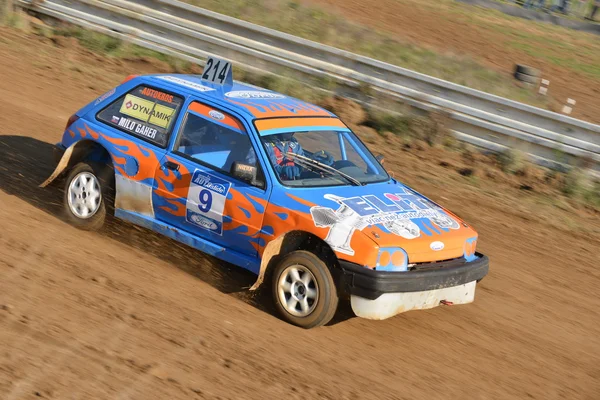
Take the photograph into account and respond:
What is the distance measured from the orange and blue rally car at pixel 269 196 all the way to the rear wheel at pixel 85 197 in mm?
11

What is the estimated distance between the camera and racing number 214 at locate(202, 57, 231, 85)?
7.30 meters

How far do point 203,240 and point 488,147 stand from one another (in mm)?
6332

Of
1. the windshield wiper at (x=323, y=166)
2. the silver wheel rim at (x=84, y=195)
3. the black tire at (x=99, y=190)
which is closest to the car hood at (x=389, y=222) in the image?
the windshield wiper at (x=323, y=166)

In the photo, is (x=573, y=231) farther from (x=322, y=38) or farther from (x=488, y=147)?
(x=322, y=38)

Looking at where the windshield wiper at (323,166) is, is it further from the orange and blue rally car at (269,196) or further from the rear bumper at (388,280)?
the rear bumper at (388,280)

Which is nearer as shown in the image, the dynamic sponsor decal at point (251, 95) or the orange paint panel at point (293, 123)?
the orange paint panel at point (293, 123)

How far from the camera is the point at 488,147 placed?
37.6 ft

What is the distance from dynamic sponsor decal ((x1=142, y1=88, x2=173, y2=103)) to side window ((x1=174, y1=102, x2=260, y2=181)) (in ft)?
0.95

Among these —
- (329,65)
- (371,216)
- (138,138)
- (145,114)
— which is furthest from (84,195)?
(329,65)

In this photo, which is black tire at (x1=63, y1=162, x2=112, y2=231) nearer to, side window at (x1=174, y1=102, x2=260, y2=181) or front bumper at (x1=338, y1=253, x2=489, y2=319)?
side window at (x1=174, y1=102, x2=260, y2=181)

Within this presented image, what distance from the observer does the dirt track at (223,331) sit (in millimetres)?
4789

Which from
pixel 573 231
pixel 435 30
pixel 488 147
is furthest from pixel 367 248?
pixel 435 30

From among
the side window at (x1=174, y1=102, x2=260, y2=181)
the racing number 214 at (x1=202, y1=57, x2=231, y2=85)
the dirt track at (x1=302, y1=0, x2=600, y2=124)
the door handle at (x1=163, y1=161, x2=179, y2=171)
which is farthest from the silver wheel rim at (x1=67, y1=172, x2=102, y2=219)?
the dirt track at (x1=302, y1=0, x2=600, y2=124)

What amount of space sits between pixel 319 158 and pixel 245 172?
2.99ft
